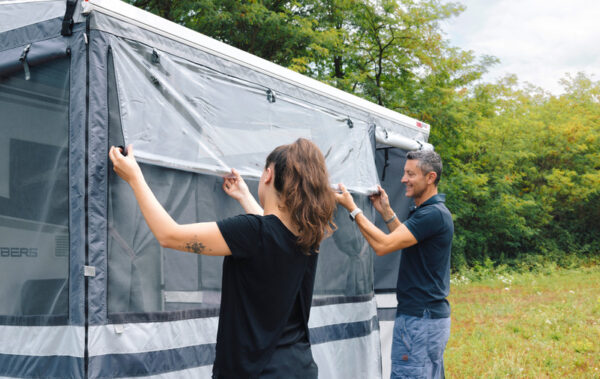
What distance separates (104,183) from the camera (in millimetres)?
2545

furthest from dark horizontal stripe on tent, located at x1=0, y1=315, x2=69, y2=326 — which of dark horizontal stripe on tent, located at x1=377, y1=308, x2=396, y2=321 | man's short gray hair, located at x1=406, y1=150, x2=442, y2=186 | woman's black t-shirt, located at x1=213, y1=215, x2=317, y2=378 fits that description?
dark horizontal stripe on tent, located at x1=377, y1=308, x2=396, y2=321

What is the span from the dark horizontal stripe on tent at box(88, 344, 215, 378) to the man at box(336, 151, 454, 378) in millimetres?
1333

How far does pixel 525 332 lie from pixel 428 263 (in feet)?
18.1

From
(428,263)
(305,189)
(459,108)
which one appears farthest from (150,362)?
(459,108)

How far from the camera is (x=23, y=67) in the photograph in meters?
2.72

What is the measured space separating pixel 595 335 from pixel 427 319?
5635mm

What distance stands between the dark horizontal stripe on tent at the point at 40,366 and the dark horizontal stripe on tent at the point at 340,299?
5.92 ft

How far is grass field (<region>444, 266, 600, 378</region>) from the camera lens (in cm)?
633

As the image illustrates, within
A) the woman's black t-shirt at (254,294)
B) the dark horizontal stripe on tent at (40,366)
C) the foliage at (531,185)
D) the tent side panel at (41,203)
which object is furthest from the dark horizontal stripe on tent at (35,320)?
the foliage at (531,185)

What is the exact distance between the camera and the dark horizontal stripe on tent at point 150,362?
2439 mm

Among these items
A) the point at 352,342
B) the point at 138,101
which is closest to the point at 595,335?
the point at 352,342

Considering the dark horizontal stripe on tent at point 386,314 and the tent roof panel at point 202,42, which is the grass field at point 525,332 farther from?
the tent roof panel at point 202,42

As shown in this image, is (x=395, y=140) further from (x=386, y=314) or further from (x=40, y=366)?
(x=40, y=366)

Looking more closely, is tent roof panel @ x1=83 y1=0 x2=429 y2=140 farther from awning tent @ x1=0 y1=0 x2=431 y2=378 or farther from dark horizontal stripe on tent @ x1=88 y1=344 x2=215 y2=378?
dark horizontal stripe on tent @ x1=88 y1=344 x2=215 y2=378
